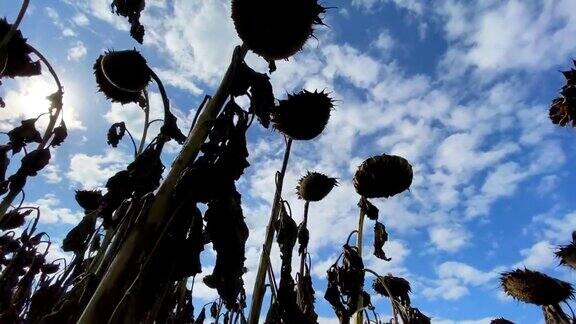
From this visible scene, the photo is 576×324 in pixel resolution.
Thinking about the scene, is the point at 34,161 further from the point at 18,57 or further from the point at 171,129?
the point at 171,129

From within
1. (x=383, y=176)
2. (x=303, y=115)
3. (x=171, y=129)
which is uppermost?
(x=383, y=176)

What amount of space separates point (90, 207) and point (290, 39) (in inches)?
136

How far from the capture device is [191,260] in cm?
138

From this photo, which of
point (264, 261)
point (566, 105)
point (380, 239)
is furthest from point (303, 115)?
point (566, 105)

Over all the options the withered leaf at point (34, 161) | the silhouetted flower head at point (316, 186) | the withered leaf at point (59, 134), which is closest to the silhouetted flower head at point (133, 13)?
the withered leaf at point (34, 161)

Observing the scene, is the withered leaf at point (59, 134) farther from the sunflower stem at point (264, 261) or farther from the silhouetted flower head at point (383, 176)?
the silhouetted flower head at point (383, 176)

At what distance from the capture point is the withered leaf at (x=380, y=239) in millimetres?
4297

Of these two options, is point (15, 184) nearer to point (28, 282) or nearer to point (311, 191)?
point (28, 282)

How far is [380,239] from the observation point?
437 centimetres

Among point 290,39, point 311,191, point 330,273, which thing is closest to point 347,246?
point 330,273

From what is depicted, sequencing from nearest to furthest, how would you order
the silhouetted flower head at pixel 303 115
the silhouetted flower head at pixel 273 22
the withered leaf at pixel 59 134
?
the silhouetted flower head at pixel 273 22
the silhouetted flower head at pixel 303 115
the withered leaf at pixel 59 134

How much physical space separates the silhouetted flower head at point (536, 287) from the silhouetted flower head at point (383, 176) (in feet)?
15.6

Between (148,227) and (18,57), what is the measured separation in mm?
2744

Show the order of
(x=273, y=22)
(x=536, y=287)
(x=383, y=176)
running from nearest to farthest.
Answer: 1. (x=273, y=22)
2. (x=383, y=176)
3. (x=536, y=287)
